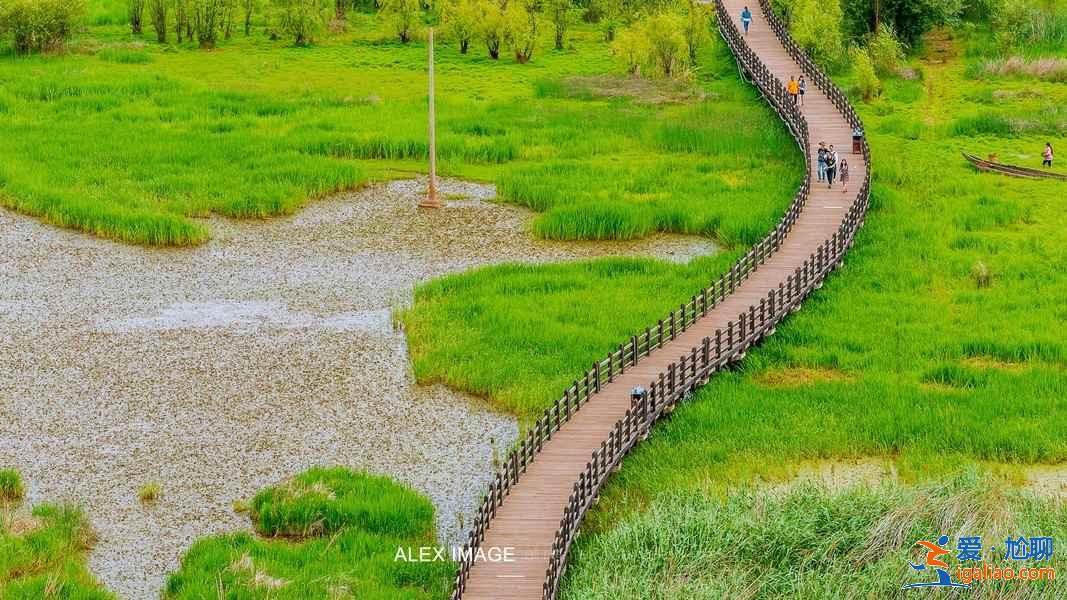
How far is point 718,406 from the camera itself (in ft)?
127

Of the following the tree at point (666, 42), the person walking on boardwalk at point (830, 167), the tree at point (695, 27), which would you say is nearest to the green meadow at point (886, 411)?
the person walking on boardwalk at point (830, 167)

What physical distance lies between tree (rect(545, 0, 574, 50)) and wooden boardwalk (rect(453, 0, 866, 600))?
21.8 m

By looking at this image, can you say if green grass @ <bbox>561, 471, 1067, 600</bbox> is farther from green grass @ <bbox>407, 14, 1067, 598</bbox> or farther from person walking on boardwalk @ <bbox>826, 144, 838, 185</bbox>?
person walking on boardwalk @ <bbox>826, 144, 838, 185</bbox>

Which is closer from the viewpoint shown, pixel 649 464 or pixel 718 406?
pixel 649 464

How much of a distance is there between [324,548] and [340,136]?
32279 mm

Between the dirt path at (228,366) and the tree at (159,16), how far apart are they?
2415 centimetres

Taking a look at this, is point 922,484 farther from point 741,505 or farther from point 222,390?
point 222,390

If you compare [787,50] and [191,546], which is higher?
[787,50]

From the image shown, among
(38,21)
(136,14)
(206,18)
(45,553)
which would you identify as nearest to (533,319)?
(45,553)

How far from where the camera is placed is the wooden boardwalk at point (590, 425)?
29297 millimetres

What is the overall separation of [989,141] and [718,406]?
26389 millimetres

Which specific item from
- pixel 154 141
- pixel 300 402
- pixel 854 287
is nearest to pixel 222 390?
pixel 300 402

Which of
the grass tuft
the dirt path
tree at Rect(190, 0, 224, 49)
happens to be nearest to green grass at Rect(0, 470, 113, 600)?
the dirt path

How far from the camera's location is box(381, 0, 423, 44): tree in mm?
77062
